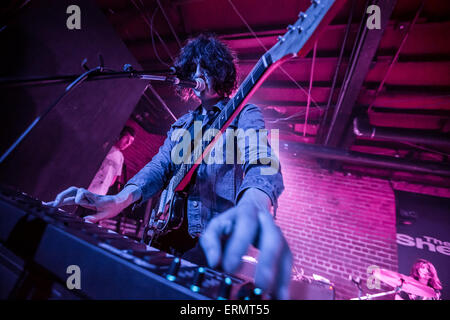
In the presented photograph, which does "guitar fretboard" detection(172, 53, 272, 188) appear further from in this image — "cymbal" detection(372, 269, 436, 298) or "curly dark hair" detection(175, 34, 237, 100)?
"cymbal" detection(372, 269, 436, 298)

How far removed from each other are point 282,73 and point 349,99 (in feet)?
4.09

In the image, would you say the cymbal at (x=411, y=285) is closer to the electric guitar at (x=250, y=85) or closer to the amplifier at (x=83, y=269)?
the electric guitar at (x=250, y=85)

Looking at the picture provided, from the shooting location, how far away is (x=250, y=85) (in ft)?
3.72

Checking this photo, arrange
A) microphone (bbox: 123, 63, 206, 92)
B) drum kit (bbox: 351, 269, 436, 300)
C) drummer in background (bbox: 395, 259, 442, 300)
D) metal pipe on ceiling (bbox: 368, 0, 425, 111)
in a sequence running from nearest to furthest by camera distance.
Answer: microphone (bbox: 123, 63, 206, 92)
metal pipe on ceiling (bbox: 368, 0, 425, 111)
drum kit (bbox: 351, 269, 436, 300)
drummer in background (bbox: 395, 259, 442, 300)

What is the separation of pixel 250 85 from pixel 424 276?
6043mm

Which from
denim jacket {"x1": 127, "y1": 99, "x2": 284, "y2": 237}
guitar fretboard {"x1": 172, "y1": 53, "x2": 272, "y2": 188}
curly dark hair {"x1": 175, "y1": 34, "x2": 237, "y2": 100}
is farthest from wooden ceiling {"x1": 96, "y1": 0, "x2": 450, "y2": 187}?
guitar fretboard {"x1": 172, "y1": 53, "x2": 272, "y2": 188}

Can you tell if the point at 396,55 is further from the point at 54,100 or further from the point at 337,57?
the point at 54,100

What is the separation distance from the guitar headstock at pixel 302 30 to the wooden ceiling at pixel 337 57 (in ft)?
7.56

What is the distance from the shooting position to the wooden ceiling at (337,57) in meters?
2.98

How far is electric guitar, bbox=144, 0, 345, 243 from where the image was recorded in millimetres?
928

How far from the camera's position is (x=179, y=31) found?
13.0ft

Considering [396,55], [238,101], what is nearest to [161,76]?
[238,101]

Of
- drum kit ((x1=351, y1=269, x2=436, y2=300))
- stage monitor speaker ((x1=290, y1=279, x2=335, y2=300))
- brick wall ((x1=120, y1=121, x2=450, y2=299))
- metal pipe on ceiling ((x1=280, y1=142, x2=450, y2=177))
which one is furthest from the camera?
brick wall ((x1=120, y1=121, x2=450, y2=299))

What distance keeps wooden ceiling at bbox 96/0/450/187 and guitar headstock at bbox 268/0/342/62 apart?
2.30m
